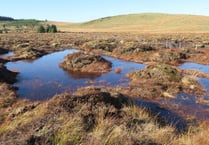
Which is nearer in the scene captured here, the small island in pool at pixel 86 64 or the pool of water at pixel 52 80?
the pool of water at pixel 52 80

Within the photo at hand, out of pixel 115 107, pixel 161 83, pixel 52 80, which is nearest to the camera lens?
pixel 115 107

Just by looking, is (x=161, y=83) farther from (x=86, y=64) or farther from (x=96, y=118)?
(x=96, y=118)

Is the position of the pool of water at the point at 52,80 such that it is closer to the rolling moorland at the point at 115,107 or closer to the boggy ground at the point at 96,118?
the rolling moorland at the point at 115,107

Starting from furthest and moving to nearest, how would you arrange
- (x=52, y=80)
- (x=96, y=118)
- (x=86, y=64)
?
(x=86, y=64)
(x=52, y=80)
(x=96, y=118)

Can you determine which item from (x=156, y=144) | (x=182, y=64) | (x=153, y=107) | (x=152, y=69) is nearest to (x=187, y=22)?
(x=182, y=64)

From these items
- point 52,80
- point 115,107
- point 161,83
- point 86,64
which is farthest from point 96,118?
point 86,64

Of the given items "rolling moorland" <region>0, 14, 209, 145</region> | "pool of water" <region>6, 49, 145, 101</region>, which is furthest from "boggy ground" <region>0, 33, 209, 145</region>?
"pool of water" <region>6, 49, 145, 101</region>

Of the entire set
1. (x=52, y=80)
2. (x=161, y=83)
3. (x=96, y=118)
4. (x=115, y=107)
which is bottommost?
(x=52, y=80)

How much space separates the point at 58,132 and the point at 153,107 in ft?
42.8

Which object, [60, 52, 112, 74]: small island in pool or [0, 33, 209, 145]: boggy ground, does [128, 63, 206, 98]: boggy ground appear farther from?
[60, 52, 112, 74]: small island in pool

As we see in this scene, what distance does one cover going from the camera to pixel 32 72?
33.3 meters

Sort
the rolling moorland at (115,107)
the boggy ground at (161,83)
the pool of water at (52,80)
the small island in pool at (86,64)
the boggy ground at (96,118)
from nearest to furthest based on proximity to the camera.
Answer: the boggy ground at (96,118) → the rolling moorland at (115,107) → the boggy ground at (161,83) → the pool of water at (52,80) → the small island in pool at (86,64)

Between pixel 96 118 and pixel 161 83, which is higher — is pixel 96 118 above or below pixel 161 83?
above

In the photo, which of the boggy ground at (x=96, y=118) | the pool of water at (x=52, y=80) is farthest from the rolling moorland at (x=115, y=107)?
the pool of water at (x=52, y=80)
